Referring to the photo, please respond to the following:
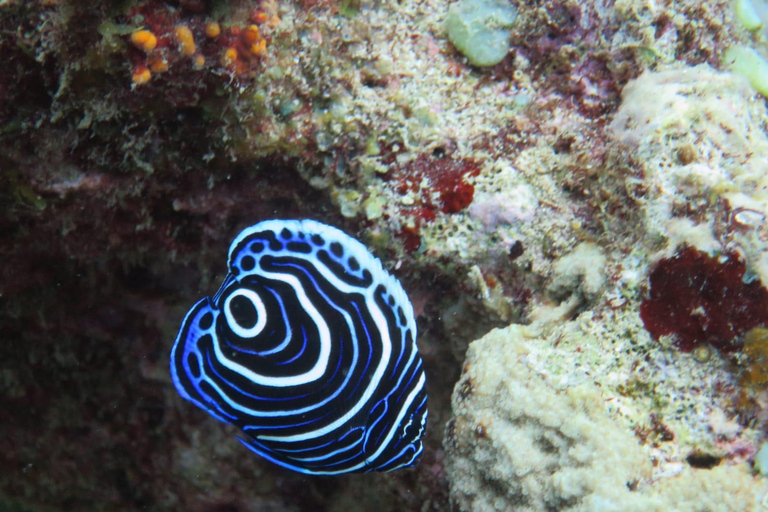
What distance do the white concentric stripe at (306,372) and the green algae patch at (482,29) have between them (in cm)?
187

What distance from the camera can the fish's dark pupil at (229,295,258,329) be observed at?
235 cm

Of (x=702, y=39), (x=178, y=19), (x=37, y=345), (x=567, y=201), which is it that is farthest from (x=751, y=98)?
(x=37, y=345)

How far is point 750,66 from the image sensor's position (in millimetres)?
3389

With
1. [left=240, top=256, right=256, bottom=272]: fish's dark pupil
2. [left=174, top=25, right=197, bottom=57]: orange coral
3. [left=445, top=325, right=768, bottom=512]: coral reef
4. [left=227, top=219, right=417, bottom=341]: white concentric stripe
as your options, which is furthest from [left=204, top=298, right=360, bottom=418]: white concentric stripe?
[left=174, top=25, right=197, bottom=57]: orange coral

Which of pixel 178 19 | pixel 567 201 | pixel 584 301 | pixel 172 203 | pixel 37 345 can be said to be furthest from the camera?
pixel 37 345

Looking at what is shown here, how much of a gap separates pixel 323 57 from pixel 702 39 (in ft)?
8.19

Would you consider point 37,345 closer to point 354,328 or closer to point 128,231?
point 128,231

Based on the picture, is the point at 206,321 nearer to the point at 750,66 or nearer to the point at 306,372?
the point at 306,372

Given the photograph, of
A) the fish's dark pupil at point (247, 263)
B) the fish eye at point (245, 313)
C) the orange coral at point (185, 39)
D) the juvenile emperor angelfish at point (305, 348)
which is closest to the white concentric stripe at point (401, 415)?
the juvenile emperor angelfish at point (305, 348)

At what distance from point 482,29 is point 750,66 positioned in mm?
1835

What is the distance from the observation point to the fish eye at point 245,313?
235 cm

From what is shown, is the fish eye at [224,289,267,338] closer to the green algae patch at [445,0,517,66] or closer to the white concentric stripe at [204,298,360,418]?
the white concentric stripe at [204,298,360,418]

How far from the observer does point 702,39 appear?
11.0ft

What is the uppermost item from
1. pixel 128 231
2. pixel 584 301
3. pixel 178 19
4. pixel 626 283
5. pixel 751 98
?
pixel 751 98
